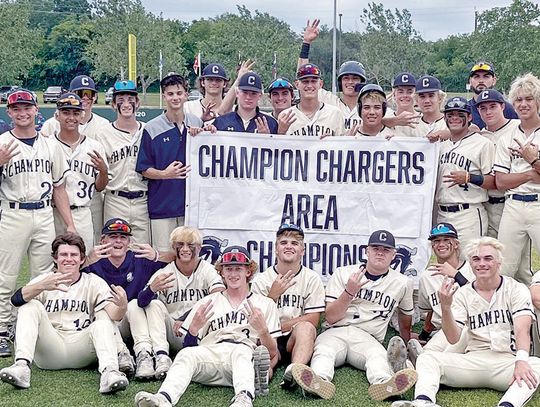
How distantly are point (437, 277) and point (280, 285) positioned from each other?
1.56m

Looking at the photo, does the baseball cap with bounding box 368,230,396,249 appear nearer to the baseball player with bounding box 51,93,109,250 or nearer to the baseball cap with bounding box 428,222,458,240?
the baseball cap with bounding box 428,222,458,240

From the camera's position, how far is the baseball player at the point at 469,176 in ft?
23.2

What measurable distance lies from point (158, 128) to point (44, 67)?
61.2 metres

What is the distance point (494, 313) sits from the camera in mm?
5789

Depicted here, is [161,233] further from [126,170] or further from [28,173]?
[28,173]

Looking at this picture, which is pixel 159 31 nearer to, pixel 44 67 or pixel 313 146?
pixel 44 67

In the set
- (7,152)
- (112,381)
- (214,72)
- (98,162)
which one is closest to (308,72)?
(214,72)

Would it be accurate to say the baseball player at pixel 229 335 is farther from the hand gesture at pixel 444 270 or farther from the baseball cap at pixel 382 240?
the hand gesture at pixel 444 270

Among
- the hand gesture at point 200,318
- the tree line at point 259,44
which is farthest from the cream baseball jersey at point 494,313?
the tree line at point 259,44

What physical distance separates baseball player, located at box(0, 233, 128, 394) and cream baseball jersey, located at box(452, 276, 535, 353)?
2769 mm

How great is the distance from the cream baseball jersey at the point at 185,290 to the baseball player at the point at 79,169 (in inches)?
44.5

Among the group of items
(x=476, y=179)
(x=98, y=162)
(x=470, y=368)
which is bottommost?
(x=470, y=368)

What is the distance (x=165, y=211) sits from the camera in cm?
743

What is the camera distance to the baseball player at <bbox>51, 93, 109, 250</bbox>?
7.12m
